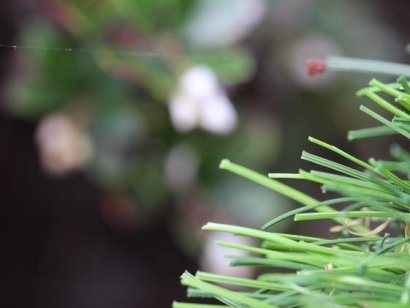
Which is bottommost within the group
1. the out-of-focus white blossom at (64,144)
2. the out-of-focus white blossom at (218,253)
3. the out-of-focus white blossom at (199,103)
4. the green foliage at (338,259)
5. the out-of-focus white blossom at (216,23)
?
the green foliage at (338,259)

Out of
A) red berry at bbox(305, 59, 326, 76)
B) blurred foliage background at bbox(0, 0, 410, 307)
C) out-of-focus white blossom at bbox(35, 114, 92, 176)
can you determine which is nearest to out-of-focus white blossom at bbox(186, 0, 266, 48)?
blurred foliage background at bbox(0, 0, 410, 307)

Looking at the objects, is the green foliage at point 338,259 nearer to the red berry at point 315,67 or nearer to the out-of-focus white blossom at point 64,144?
the red berry at point 315,67

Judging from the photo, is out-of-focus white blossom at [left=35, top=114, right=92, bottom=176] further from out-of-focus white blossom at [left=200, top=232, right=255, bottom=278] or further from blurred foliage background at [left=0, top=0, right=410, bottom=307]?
out-of-focus white blossom at [left=200, top=232, right=255, bottom=278]

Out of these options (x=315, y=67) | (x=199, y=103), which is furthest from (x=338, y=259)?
(x=199, y=103)

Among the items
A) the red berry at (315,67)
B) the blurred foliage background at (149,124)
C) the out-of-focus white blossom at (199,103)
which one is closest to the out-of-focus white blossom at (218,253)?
the blurred foliage background at (149,124)

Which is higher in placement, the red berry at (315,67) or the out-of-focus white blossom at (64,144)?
the out-of-focus white blossom at (64,144)

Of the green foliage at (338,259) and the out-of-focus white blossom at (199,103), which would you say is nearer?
the green foliage at (338,259)

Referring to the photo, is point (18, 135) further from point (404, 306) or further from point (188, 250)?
point (404, 306)
